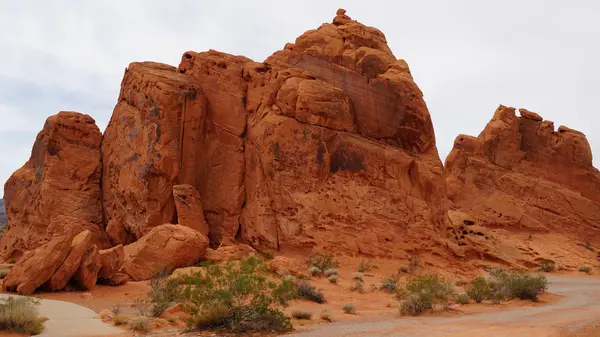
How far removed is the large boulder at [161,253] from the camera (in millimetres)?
17969

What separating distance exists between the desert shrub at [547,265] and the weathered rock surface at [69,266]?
943 inches

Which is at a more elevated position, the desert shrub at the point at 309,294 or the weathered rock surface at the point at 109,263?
the weathered rock surface at the point at 109,263

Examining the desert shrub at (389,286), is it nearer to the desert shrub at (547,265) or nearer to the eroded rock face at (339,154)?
the eroded rock face at (339,154)

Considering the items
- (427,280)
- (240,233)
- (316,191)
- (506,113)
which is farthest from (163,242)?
(506,113)

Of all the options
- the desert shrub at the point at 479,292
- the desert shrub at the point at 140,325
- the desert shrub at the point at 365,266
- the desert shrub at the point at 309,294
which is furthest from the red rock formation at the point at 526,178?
the desert shrub at the point at 140,325

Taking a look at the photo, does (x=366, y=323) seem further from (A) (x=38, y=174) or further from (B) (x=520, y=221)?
(B) (x=520, y=221)

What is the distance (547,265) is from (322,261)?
1596 cm

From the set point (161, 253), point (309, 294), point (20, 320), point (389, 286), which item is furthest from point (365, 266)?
point (20, 320)

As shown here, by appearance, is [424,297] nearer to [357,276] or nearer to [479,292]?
[479,292]

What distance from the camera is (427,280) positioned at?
47.3ft

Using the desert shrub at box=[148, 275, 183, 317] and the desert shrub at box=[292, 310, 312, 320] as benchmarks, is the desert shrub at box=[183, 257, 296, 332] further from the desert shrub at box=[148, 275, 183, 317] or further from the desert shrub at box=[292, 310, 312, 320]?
the desert shrub at box=[148, 275, 183, 317]

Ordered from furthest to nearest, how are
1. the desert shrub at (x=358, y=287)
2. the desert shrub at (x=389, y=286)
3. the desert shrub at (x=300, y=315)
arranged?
1. the desert shrub at (x=389, y=286)
2. the desert shrub at (x=358, y=287)
3. the desert shrub at (x=300, y=315)

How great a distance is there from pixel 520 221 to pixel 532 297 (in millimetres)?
21934

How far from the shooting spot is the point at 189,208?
2227cm
